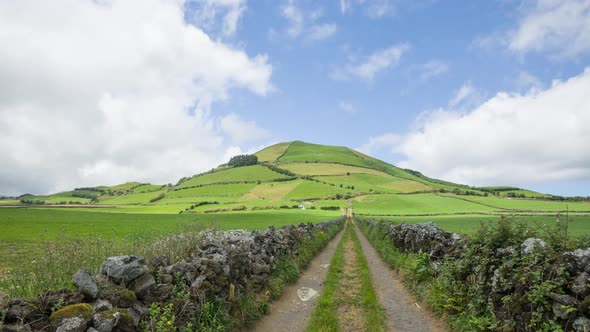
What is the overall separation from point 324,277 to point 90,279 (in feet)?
36.3

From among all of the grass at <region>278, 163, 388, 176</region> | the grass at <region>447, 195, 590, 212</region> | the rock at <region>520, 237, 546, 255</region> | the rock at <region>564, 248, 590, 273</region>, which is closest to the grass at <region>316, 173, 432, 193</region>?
the grass at <region>278, 163, 388, 176</region>

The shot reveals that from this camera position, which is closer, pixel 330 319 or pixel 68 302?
pixel 68 302

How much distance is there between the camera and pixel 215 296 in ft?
27.0

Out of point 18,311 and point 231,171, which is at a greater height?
point 231,171

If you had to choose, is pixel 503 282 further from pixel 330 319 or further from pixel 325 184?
pixel 325 184

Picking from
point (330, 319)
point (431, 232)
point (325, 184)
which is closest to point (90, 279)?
point (330, 319)

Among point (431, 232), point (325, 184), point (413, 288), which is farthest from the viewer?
point (325, 184)

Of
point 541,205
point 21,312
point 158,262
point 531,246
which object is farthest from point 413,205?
point 21,312

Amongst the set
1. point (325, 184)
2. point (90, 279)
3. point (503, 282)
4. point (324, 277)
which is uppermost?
point (325, 184)

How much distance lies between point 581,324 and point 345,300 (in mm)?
7095

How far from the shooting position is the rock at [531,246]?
671cm

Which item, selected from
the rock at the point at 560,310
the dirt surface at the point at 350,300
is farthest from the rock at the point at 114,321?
the rock at the point at 560,310

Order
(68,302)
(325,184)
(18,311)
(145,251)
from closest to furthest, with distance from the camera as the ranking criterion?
1. (18,311)
2. (68,302)
3. (145,251)
4. (325,184)

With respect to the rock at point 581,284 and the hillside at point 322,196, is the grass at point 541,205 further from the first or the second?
the rock at point 581,284
